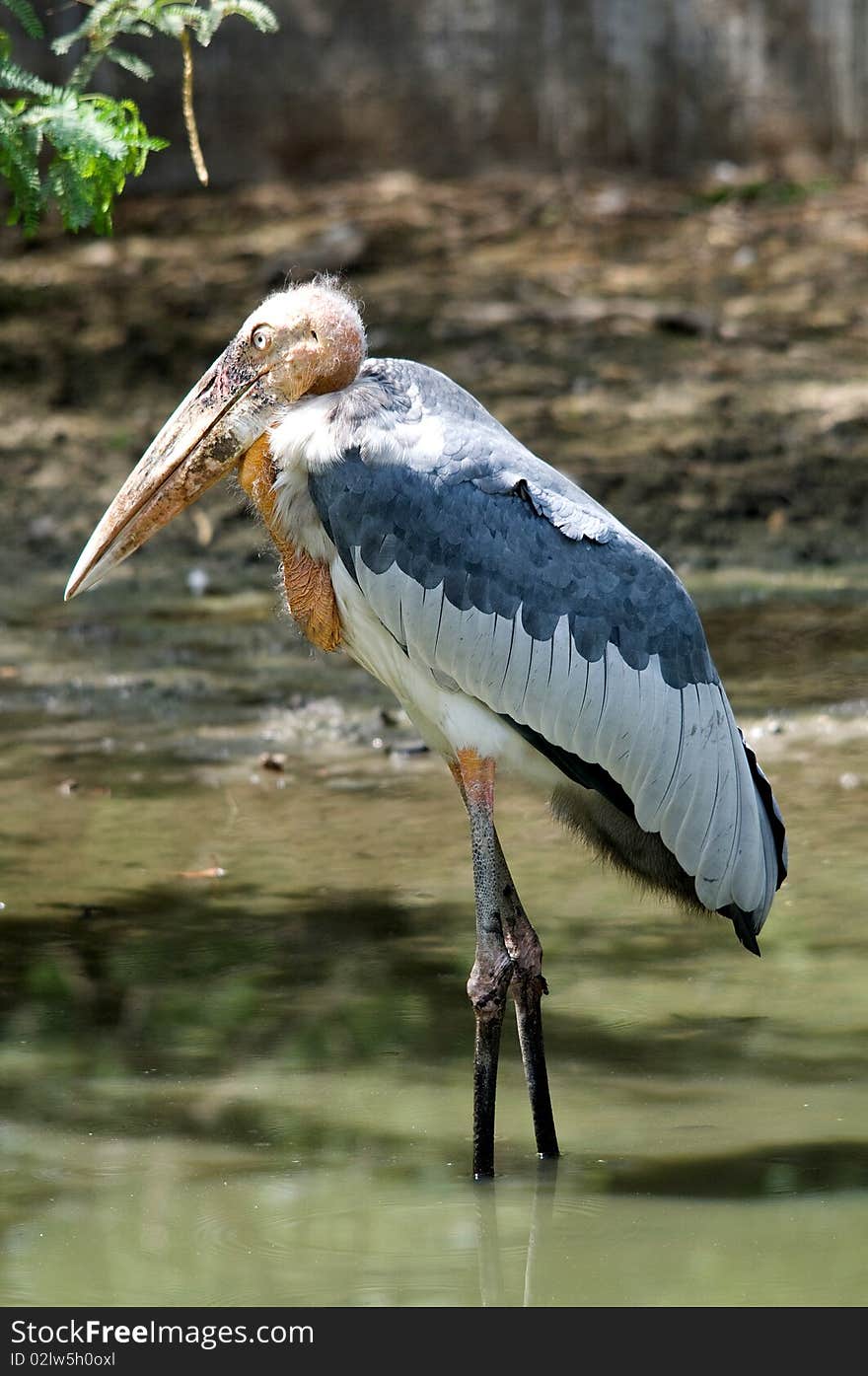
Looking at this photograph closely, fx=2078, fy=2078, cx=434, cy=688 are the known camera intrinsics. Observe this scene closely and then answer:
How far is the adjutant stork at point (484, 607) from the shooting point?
402cm

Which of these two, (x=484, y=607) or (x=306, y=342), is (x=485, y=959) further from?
(x=306, y=342)

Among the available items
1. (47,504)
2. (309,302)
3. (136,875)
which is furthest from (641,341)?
(309,302)

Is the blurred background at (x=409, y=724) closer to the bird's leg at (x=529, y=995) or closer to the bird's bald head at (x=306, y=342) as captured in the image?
the bird's leg at (x=529, y=995)

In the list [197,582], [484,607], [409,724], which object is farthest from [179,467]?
[197,582]

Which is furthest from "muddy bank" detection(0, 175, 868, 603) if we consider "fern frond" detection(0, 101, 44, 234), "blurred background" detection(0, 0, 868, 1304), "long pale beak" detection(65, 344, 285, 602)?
"long pale beak" detection(65, 344, 285, 602)

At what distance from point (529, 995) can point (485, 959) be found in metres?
0.14

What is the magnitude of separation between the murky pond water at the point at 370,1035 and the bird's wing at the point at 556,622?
0.61 meters

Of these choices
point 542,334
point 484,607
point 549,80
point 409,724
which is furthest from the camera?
point 549,80

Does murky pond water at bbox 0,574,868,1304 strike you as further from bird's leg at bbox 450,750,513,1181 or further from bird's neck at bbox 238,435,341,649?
bird's neck at bbox 238,435,341,649

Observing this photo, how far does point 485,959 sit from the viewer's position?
4168 millimetres

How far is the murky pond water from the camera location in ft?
12.1

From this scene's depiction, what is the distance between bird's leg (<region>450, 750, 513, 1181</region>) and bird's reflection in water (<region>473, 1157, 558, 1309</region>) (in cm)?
10

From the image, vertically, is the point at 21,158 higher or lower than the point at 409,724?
higher
